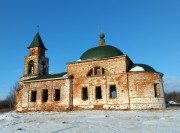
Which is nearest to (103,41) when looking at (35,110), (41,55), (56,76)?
(56,76)

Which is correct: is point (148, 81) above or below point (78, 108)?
above

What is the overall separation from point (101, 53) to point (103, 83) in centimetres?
332

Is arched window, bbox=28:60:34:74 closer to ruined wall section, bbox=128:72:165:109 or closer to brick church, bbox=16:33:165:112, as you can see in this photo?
brick church, bbox=16:33:165:112

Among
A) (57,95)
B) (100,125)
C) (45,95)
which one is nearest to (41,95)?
(45,95)


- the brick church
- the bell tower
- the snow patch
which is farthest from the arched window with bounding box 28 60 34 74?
the snow patch

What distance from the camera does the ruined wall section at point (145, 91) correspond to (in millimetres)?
18453

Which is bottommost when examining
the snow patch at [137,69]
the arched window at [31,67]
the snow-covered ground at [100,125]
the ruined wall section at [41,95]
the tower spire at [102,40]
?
the snow-covered ground at [100,125]

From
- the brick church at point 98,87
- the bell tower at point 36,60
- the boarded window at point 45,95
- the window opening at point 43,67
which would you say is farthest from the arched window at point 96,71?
the window opening at point 43,67

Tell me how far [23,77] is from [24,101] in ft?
15.2

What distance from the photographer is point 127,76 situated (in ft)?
63.2

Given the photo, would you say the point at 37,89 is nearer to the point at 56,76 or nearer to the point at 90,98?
the point at 56,76

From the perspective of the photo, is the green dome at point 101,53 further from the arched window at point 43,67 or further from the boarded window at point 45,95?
the arched window at point 43,67

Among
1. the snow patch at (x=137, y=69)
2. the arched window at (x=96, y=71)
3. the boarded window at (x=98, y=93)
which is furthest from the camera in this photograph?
the arched window at (x=96, y=71)

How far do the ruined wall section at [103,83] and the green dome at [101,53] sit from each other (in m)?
0.82
